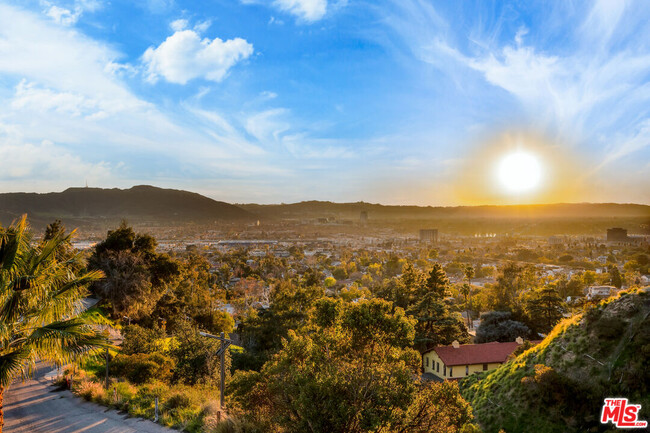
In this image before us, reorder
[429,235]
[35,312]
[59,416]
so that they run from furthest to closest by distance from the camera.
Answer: [429,235]
[59,416]
[35,312]

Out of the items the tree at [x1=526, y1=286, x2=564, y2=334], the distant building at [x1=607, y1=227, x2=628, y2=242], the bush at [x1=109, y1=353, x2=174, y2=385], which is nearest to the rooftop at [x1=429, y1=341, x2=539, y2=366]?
the tree at [x1=526, y1=286, x2=564, y2=334]

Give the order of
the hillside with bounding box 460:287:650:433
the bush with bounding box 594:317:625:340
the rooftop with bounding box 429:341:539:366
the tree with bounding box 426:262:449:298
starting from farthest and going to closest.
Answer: the tree with bounding box 426:262:449:298 → the rooftop with bounding box 429:341:539:366 → the bush with bounding box 594:317:625:340 → the hillside with bounding box 460:287:650:433

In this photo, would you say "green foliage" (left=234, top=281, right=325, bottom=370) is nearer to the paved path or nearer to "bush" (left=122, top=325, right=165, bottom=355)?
"bush" (left=122, top=325, right=165, bottom=355)

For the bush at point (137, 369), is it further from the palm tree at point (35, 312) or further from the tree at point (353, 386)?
the palm tree at point (35, 312)

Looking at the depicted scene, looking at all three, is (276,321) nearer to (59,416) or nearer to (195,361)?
(195,361)

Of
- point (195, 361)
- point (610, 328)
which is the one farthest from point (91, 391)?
point (610, 328)

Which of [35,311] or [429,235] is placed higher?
[35,311]
